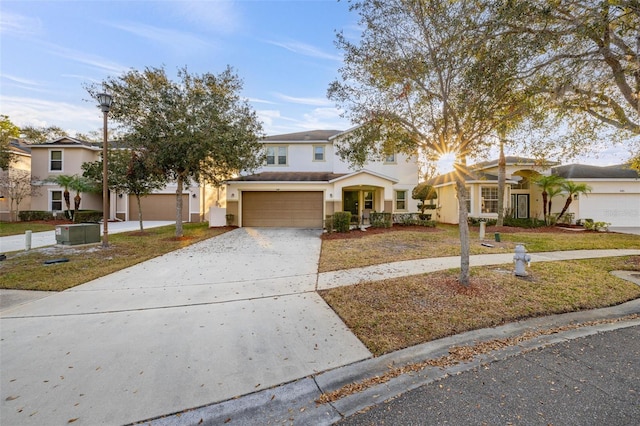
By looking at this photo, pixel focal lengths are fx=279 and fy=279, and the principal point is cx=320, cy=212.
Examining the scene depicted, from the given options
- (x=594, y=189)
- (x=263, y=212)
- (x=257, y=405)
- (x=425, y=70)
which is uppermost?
(x=425, y=70)

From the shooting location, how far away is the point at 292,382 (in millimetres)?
2938

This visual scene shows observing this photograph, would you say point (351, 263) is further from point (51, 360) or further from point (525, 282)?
point (51, 360)

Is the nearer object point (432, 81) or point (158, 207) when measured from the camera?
point (432, 81)

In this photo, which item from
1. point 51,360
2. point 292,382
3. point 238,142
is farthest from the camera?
point 238,142

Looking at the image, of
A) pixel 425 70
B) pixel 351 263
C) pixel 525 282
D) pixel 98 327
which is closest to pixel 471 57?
pixel 425 70

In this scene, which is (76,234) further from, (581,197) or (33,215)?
(581,197)

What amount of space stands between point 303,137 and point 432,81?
15.1m

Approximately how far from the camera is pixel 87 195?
846 inches

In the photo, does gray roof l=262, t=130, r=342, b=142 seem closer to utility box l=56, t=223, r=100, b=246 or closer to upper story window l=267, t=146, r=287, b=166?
upper story window l=267, t=146, r=287, b=166

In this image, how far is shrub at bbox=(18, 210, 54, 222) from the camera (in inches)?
796

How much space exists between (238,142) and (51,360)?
10.7 meters

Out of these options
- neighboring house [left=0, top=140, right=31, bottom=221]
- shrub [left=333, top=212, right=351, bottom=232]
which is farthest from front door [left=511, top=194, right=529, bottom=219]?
neighboring house [left=0, top=140, right=31, bottom=221]

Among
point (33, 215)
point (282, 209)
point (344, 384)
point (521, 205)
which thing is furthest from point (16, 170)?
point (521, 205)

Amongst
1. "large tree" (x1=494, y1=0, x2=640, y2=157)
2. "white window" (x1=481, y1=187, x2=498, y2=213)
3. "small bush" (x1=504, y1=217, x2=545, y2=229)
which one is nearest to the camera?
"large tree" (x1=494, y1=0, x2=640, y2=157)
